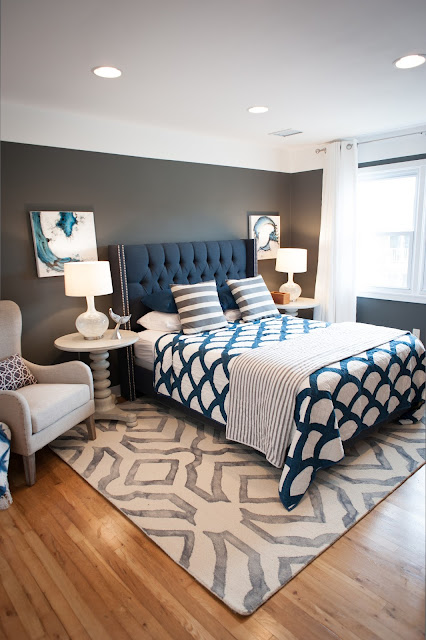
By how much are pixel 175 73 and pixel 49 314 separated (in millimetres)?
1967

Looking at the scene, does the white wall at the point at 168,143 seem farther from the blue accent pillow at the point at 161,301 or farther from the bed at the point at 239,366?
the blue accent pillow at the point at 161,301

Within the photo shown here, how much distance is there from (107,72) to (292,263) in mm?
2770

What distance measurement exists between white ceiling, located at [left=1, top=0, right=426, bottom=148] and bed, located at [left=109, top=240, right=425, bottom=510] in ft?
3.95

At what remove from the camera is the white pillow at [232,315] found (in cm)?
392

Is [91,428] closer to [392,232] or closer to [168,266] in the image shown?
[168,266]

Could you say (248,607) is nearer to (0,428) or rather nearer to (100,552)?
(100,552)

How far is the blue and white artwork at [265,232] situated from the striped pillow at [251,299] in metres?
0.88

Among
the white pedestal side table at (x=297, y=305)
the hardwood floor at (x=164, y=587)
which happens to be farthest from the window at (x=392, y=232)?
the hardwood floor at (x=164, y=587)

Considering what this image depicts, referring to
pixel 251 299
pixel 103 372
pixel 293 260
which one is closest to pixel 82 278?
pixel 103 372

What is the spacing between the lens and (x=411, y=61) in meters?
2.34

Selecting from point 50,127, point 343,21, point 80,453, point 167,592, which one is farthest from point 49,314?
point 343,21

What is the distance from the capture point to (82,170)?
3.36 m

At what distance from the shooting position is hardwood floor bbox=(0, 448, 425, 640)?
1552 millimetres

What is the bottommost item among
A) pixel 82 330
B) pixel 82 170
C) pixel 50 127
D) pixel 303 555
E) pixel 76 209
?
pixel 303 555
